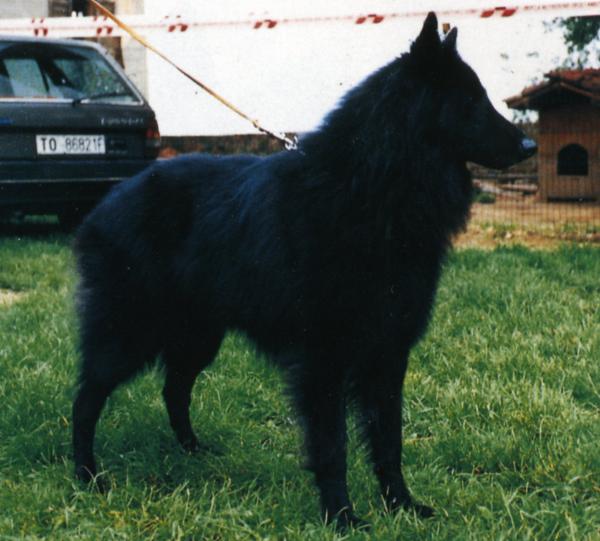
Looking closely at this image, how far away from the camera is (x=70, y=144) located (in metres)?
6.30

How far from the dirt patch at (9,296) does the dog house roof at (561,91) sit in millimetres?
7835

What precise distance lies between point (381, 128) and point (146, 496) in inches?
52.7

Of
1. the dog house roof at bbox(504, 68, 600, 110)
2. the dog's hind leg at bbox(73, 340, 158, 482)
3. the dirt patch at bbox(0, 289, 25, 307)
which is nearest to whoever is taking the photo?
the dog's hind leg at bbox(73, 340, 158, 482)

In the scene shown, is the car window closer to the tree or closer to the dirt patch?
the dirt patch

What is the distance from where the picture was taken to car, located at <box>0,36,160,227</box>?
240 inches

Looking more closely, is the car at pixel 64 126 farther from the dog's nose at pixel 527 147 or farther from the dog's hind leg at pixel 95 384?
the dog's nose at pixel 527 147

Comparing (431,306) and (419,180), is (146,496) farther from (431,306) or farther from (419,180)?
(419,180)

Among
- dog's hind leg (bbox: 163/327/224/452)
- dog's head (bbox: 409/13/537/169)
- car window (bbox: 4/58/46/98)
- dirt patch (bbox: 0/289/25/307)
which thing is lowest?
dirt patch (bbox: 0/289/25/307)

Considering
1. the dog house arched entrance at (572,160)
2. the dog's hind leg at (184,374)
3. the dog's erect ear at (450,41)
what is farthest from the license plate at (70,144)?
the dog house arched entrance at (572,160)

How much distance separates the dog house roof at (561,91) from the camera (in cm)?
1054

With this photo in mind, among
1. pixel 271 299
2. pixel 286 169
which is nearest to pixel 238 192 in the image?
pixel 286 169

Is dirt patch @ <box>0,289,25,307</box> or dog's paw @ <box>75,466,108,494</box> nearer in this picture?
dog's paw @ <box>75,466,108,494</box>

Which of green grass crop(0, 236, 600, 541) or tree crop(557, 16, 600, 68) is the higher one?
tree crop(557, 16, 600, 68)

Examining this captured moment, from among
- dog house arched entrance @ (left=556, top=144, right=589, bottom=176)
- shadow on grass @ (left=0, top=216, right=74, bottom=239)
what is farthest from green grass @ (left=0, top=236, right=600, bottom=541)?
dog house arched entrance @ (left=556, top=144, right=589, bottom=176)
